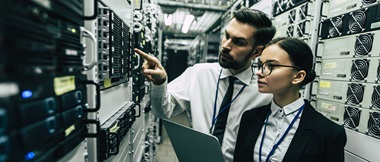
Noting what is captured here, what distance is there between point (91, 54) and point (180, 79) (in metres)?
1.14

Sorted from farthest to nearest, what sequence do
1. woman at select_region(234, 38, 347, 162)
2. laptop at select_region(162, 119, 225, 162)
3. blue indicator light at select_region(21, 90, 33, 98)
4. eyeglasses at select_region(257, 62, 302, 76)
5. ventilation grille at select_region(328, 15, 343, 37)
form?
ventilation grille at select_region(328, 15, 343, 37) → eyeglasses at select_region(257, 62, 302, 76) → woman at select_region(234, 38, 347, 162) → laptop at select_region(162, 119, 225, 162) → blue indicator light at select_region(21, 90, 33, 98)

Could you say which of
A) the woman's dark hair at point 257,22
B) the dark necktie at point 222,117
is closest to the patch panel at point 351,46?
the woman's dark hair at point 257,22

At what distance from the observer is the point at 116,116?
4.37ft

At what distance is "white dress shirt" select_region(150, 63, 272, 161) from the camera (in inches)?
62.2

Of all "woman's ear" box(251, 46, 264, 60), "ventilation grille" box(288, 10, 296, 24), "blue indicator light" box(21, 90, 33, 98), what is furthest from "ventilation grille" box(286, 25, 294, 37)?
"blue indicator light" box(21, 90, 33, 98)

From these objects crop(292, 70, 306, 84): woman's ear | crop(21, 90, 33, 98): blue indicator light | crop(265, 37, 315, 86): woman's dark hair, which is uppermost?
crop(265, 37, 315, 86): woman's dark hair

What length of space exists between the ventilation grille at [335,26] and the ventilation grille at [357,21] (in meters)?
0.09

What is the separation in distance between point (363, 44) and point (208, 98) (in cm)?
129

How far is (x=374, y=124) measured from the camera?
1466 millimetres

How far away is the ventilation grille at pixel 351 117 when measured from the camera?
1.61 meters

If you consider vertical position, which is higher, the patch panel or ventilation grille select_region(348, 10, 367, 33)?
ventilation grille select_region(348, 10, 367, 33)

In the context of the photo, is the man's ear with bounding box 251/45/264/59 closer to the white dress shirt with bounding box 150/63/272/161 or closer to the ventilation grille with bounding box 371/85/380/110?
the white dress shirt with bounding box 150/63/272/161

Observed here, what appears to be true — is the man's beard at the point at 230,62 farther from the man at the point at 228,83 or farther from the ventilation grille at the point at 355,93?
the ventilation grille at the point at 355,93

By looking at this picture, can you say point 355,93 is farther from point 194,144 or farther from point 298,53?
point 194,144
